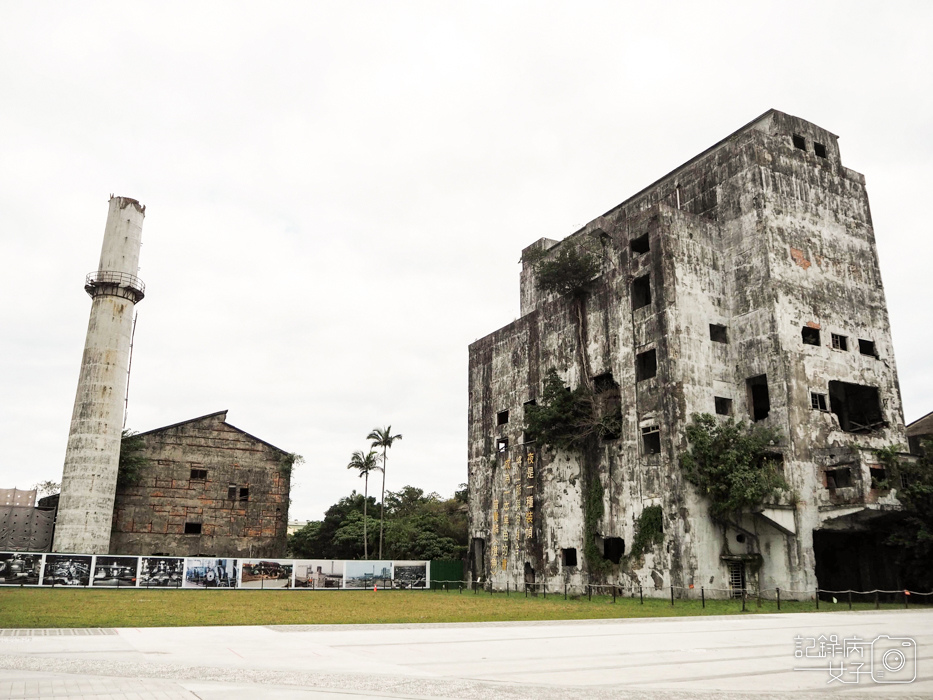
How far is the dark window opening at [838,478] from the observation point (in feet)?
96.6

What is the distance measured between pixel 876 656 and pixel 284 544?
45.5 meters

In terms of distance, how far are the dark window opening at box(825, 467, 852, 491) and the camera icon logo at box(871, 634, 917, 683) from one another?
18.7 m

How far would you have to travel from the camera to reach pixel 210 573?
35.6 meters

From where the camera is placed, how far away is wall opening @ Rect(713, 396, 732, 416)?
107 feet

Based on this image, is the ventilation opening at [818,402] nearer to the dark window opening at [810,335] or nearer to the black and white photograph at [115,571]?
the dark window opening at [810,335]

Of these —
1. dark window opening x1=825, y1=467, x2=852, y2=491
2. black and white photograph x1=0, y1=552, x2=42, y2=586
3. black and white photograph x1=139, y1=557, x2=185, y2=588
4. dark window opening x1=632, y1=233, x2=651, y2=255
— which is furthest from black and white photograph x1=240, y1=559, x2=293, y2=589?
dark window opening x1=825, y1=467, x2=852, y2=491

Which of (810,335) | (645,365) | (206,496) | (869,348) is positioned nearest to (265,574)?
(206,496)

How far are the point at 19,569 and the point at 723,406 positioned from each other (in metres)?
33.8

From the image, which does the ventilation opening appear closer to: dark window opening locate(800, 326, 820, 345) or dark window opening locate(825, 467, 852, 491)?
dark window opening locate(800, 326, 820, 345)

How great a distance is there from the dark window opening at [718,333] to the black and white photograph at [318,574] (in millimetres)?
22347

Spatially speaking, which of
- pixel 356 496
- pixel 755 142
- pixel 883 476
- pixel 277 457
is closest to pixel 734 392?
pixel 883 476

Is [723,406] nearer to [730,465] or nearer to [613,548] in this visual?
[730,465]

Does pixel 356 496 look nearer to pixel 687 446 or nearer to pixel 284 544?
pixel 284 544

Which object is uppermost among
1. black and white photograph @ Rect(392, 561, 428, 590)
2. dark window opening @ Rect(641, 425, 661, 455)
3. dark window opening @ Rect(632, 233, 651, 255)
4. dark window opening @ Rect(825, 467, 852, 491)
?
dark window opening @ Rect(632, 233, 651, 255)
